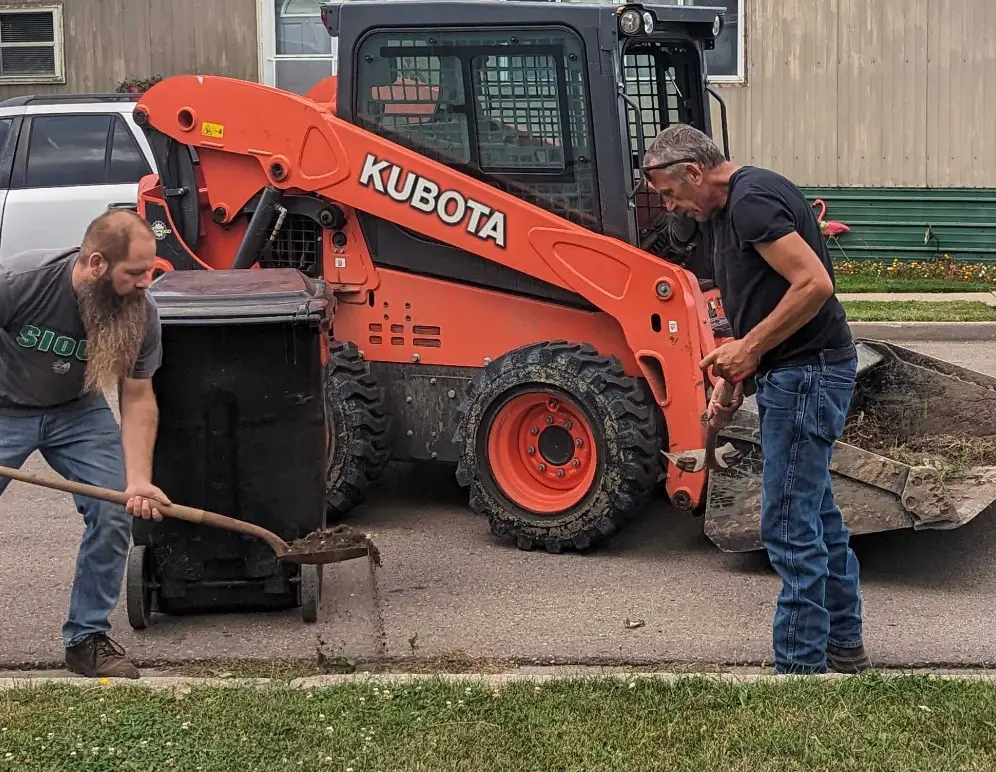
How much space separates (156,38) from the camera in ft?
50.9

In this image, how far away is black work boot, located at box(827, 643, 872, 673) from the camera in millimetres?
4660

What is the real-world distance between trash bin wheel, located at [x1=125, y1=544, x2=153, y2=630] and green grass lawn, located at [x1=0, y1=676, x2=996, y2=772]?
830 mm

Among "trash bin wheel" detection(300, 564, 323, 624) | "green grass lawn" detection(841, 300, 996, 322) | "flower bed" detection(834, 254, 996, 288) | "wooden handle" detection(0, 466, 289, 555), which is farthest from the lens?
"flower bed" detection(834, 254, 996, 288)

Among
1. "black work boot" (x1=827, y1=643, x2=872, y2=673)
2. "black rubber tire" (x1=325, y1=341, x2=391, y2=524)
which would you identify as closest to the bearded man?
"black rubber tire" (x1=325, y1=341, x2=391, y2=524)

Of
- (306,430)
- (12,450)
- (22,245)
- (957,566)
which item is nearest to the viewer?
(12,450)

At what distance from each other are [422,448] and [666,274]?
58.9 inches

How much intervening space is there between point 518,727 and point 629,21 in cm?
346

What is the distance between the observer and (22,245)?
36.8 feet

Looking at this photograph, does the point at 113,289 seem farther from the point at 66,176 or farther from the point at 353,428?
the point at 66,176

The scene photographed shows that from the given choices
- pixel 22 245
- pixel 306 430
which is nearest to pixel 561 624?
pixel 306 430

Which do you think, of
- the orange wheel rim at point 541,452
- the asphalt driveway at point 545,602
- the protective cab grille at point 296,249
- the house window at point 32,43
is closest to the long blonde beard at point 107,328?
the asphalt driveway at point 545,602

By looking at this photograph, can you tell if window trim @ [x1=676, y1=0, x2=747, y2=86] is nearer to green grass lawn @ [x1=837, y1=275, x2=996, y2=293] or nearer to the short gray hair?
green grass lawn @ [x1=837, y1=275, x2=996, y2=293]

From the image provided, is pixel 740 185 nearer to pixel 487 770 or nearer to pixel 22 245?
pixel 487 770

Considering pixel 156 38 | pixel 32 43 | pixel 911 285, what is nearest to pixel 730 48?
pixel 911 285
